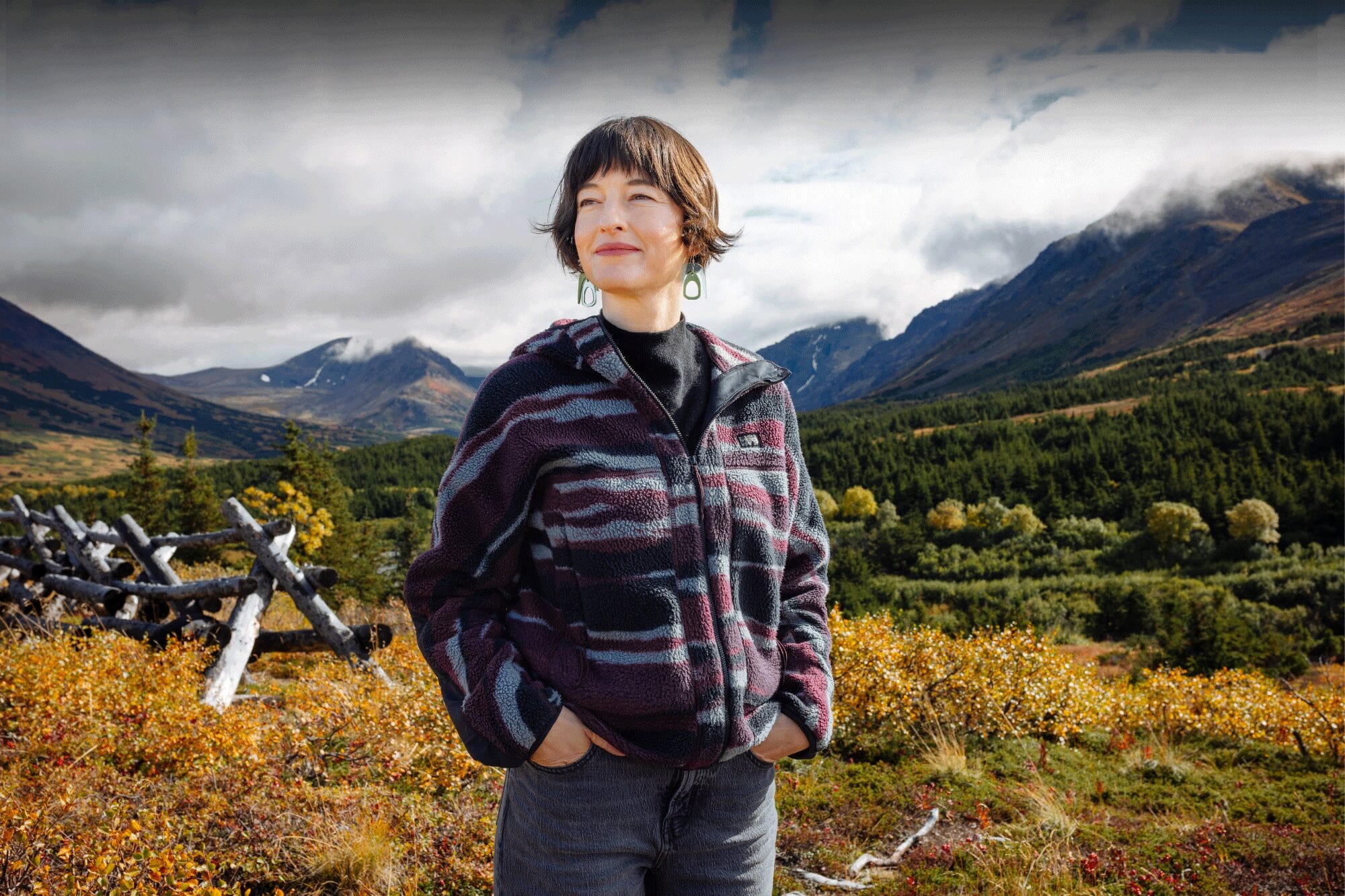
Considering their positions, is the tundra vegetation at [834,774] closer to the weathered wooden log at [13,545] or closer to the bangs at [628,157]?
the bangs at [628,157]

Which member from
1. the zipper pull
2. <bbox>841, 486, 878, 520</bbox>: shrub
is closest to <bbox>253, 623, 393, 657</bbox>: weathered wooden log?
the zipper pull

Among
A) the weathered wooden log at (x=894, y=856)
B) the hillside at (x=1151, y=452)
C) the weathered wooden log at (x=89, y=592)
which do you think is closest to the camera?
the weathered wooden log at (x=894, y=856)

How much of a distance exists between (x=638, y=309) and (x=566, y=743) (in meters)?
1.13

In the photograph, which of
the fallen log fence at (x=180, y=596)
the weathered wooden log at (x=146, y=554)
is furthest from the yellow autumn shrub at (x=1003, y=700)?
the weathered wooden log at (x=146, y=554)

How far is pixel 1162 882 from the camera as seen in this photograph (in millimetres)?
4477

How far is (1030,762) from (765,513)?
710 centimetres

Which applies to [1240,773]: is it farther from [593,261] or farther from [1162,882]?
[593,261]

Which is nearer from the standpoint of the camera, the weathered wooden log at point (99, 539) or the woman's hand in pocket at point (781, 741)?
the woman's hand in pocket at point (781, 741)

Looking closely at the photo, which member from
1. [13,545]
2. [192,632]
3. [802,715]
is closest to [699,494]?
[802,715]

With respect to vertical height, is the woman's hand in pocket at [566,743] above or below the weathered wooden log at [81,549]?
above

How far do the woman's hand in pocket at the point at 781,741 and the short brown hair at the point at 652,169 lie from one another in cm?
134

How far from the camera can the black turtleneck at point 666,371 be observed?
Result: 1932mm

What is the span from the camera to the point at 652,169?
1887 millimetres

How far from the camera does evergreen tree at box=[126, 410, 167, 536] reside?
121 feet
